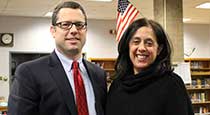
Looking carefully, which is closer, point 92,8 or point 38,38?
point 92,8

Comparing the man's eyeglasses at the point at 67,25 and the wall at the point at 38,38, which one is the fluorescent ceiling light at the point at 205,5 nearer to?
the wall at the point at 38,38

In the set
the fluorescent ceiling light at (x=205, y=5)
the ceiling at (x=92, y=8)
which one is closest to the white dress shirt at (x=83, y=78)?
the ceiling at (x=92, y=8)

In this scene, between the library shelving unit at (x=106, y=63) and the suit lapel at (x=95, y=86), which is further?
the library shelving unit at (x=106, y=63)

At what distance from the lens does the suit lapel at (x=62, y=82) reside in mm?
1728

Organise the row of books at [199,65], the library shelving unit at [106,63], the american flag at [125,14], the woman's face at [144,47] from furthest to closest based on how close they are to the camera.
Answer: the row of books at [199,65], the library shelving unit at [106,63], the american flag at [125,14], the woman's face at [144,47]

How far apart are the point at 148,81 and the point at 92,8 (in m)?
6.25

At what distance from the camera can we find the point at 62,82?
1.77 metres

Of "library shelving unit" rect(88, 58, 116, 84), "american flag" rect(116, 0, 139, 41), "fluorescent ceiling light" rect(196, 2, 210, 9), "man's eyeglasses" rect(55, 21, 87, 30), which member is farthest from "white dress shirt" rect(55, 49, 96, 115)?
"library shelving unit" rect(88, 58, 116, 84)

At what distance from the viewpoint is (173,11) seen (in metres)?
5.85

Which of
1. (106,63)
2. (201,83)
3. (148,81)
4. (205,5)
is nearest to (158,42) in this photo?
(148,81)

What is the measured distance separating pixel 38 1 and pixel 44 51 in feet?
7.85

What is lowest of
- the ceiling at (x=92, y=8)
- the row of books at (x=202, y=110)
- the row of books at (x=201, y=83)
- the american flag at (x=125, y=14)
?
the row of books at (x=202, y=110)

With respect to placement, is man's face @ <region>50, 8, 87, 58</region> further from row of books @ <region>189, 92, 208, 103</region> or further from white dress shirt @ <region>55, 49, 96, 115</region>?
row of books @ <region>189, 92, 208, 103</region>

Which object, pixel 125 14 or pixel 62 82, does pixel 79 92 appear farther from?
pixel 125 14
